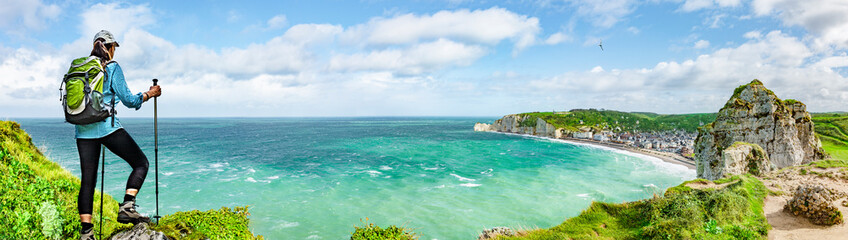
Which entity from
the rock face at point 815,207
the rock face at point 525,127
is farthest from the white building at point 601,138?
the rock face at point 815,207

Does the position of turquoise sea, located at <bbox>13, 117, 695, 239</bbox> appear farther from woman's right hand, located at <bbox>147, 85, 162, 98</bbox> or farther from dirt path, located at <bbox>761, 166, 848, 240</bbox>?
woman's right hand, located at <bbox>147, 85, 162, 98</bbox>

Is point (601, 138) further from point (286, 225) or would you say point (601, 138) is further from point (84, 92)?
point (84, 92)

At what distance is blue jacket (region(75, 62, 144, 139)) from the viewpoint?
4336mm

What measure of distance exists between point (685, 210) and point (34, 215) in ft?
57.8

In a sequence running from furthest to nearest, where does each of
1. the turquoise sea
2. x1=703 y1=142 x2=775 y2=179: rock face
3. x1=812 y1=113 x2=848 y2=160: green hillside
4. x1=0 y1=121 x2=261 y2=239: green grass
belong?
x1=812 y1=113 x2=848 y2=160: green hillside, x1=703 y1=142 x2=775 y2=179: rock face, the turquoise sea, x1=0 y1=121 x2=261 y2=239: green grass

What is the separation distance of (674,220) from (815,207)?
19.5ft

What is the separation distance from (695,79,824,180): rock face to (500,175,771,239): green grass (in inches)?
882

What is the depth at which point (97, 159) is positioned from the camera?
4.61 m

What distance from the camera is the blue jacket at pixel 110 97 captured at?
4336 millimetres

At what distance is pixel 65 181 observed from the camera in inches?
280

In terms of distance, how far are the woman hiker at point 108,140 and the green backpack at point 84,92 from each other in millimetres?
95

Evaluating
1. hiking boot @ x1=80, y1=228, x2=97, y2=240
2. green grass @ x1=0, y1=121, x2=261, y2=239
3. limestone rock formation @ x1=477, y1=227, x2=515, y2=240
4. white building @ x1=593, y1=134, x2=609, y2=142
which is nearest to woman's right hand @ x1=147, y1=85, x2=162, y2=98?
hiking boot @ x1=80, y1=228, x2=97, y2=240

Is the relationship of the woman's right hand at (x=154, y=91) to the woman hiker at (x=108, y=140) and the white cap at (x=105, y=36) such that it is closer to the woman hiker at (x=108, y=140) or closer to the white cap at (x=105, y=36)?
the woman hiker at (x=108, y=140)

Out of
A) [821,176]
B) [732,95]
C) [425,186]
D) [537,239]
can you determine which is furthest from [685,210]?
[732,95]
